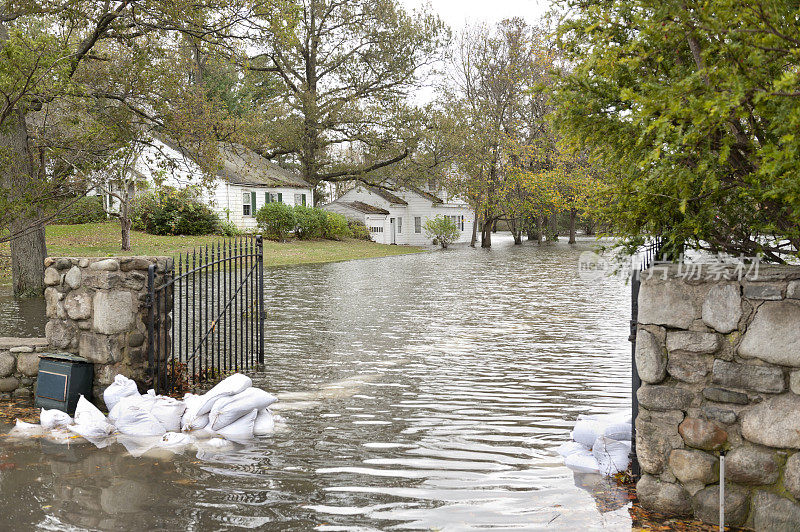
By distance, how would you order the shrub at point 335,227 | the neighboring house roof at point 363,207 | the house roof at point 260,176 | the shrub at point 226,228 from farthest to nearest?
the neighboring house roof at point 363,207 < the shrub at point 335,227 < the house roof at point 260,176 < the shrub at point 226,228

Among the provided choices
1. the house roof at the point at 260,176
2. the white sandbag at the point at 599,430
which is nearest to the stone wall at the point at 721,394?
the white sandbag at the point at 599,430

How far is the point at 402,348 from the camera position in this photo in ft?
38.5

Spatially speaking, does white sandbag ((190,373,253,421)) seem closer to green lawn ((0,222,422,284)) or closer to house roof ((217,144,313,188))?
green lawn ((0,222,422,284))

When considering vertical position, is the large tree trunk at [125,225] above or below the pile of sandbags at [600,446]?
above

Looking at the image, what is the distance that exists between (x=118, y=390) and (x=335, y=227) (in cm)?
3940

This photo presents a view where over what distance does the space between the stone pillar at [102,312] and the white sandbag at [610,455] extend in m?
4.91

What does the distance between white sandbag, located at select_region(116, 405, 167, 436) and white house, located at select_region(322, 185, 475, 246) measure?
48234 mm

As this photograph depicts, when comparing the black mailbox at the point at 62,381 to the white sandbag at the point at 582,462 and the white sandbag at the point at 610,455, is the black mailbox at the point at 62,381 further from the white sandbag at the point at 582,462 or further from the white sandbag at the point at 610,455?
the white sandbag at the point at 610,455

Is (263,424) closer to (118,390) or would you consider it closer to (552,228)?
(118,390)

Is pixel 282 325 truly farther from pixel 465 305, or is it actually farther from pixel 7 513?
pixel 7 513

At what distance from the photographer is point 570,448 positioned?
6324mm

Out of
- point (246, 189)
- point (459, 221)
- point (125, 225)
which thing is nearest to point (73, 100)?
point (125, 225)

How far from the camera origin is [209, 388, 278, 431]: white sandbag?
7.08m

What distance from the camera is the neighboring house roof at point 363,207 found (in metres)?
55.7
